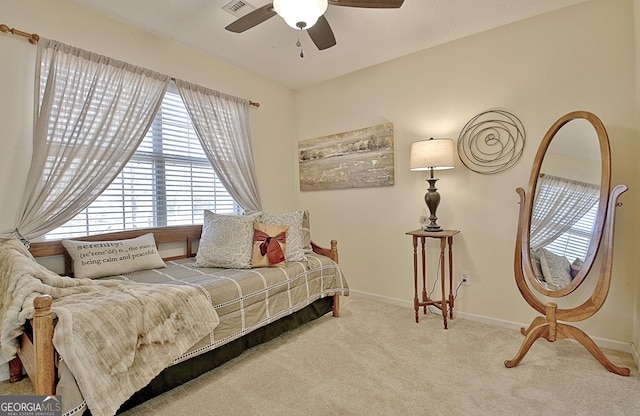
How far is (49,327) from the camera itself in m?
1.25

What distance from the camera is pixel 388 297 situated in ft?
10.7

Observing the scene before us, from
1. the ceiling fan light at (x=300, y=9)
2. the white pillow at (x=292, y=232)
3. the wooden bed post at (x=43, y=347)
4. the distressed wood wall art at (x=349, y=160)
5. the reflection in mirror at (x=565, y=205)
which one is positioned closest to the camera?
the wooden bed post at (x=43, y=347)

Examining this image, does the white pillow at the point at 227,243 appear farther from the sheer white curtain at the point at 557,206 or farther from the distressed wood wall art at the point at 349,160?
the sheer white curtain at the point at 557,206

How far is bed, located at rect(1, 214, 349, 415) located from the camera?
1.25 metres

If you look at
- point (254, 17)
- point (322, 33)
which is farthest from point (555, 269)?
point (254, 17)

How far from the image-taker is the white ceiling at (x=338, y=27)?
89.9 inches

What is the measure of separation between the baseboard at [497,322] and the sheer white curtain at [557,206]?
77 cm

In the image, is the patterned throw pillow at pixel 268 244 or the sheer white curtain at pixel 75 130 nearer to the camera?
the sheer white curtain at pixel 75 130

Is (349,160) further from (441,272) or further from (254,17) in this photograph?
(254,17)

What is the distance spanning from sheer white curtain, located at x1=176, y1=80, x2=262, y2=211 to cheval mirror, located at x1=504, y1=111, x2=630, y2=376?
256cm

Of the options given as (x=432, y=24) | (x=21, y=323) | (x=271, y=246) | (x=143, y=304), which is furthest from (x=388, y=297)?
(x=21, y=323)

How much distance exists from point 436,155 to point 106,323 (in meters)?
2.50

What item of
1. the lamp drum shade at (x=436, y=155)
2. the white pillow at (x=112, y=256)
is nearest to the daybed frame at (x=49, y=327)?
the white pillow at (x=112, y=256)

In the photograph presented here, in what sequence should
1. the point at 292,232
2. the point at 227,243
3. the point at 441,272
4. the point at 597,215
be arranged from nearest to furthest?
the point at 597,215 → the point at 227,243 → the point at 441,272 → the point at 292,232
